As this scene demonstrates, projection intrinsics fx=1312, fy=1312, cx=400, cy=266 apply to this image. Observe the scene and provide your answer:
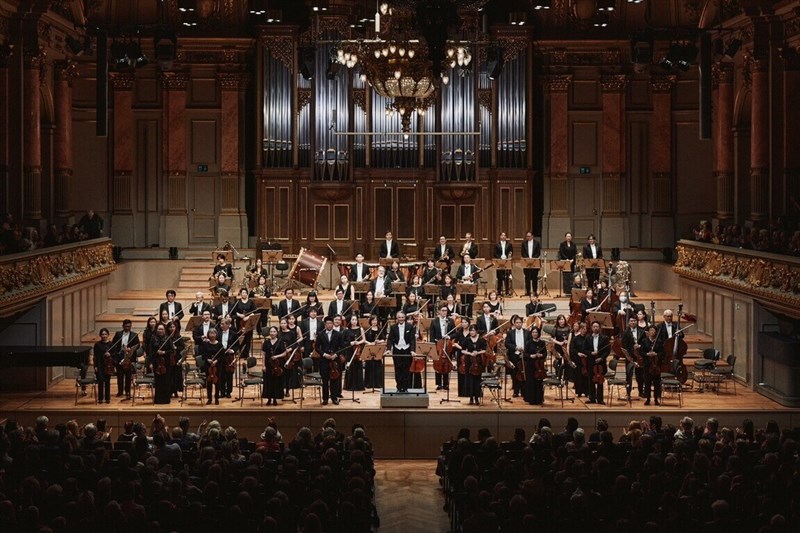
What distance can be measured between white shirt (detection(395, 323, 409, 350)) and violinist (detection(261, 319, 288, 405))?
1.62 meters

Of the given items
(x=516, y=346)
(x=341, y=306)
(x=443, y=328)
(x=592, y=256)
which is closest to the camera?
(x=516, y=346)

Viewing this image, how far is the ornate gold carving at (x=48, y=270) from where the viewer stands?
1828 cm

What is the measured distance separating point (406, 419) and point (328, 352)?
4.99 feet

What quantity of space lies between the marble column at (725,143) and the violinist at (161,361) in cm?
1074

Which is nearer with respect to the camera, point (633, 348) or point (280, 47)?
point (633, 348)

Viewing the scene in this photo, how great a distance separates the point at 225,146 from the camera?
1030 inches

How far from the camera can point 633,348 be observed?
728 inches

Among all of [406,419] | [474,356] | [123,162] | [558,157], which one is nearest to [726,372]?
Answer: [474,356]

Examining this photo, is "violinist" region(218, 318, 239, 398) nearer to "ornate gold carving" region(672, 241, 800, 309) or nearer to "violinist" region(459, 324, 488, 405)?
"violinist" region(459, 324, 488, 405)

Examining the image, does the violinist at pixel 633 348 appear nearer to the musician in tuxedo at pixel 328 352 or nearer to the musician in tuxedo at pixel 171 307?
the musician in tuxedo at pixel 328 352

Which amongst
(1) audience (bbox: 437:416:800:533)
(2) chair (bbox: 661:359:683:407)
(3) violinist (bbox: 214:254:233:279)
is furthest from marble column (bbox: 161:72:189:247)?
(1) audience (bbox: 437:416:800:533)

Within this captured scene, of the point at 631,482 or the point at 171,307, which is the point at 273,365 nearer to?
the point at 171,307

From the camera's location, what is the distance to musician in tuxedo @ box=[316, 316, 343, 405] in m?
18.4

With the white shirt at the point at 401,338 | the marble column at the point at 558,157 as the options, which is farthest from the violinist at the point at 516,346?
the marble column at the point at 558,157
